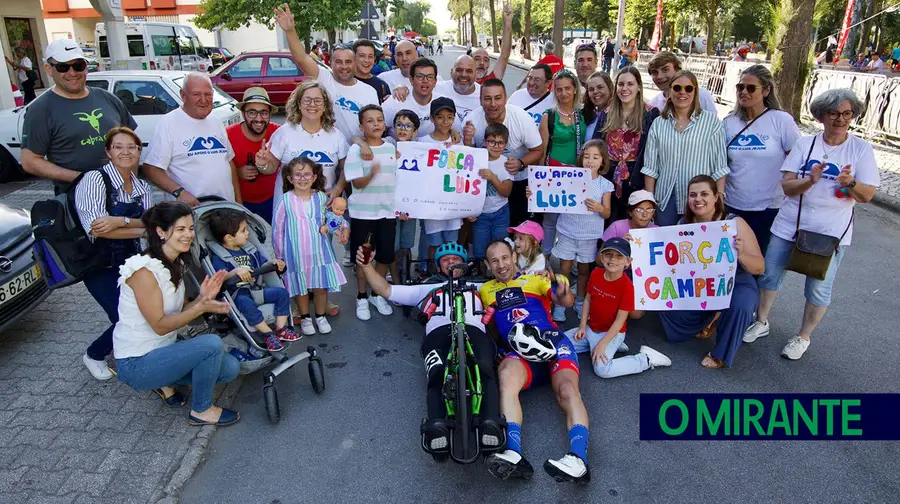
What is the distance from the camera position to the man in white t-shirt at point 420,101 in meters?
5.47

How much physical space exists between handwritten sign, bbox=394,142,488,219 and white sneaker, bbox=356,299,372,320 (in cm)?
91

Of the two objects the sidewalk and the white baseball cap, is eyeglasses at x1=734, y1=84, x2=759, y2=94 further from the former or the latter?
the sidewalk

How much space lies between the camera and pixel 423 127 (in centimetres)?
559

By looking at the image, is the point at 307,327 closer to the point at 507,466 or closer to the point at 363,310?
the point at 363,310

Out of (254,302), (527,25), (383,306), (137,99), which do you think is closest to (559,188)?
(383,306)

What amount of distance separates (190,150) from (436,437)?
307 centimetres

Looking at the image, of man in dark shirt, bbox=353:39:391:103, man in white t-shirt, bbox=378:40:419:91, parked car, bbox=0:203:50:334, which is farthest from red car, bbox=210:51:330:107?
parked car, bbox=0:203:50:334

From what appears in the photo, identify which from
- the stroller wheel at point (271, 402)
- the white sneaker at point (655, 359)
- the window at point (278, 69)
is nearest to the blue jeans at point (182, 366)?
the stroller wheel at point (271, 402)

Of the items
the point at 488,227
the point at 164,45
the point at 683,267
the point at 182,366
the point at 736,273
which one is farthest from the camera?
the point at 164,45

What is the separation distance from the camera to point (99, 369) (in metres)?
4.34

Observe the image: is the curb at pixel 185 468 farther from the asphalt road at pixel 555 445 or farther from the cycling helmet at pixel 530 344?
the cycling helmet at pixel 530 344

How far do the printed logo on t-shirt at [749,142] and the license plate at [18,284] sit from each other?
5839mm

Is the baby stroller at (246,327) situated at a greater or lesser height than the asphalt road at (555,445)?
greater

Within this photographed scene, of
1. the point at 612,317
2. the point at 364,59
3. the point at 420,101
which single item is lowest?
the point at 612,317
